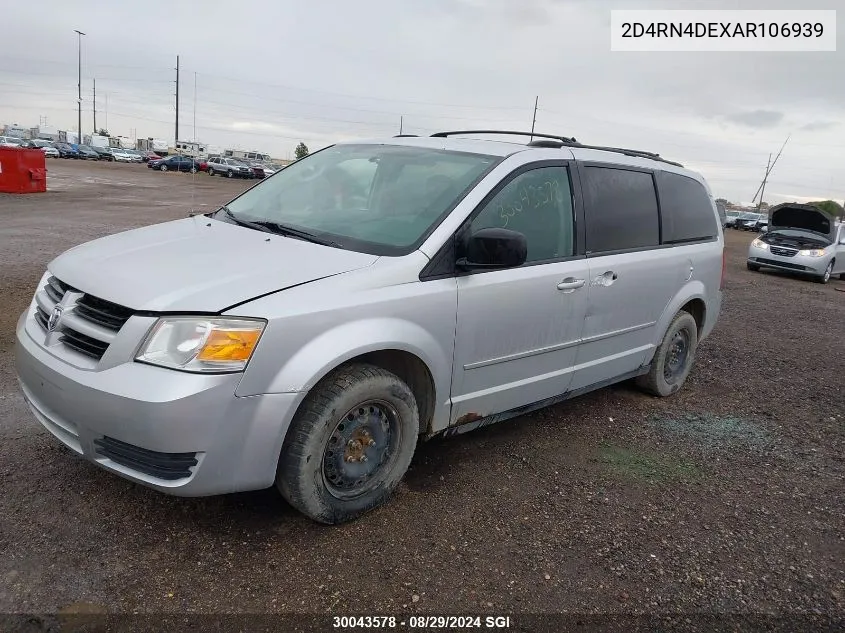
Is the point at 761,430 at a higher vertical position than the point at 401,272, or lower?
lower

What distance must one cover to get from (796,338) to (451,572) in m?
7.50

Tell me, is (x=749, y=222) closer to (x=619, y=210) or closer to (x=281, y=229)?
(x=619, y=210)

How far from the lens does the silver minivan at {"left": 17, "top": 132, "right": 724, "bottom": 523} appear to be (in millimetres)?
2648

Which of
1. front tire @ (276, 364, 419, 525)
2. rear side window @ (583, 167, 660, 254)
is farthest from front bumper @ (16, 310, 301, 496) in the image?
rear side window @ (583, 167, 660, 254)

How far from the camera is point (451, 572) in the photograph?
114 inches

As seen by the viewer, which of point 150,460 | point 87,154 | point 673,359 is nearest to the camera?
point 150,460

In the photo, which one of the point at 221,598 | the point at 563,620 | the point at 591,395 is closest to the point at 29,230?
the point at 591,395

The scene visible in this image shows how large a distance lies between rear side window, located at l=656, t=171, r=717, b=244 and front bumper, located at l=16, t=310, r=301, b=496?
3510 millimetres

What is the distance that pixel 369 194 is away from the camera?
3.82 m

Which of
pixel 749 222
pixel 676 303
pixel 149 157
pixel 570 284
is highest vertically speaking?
pixel 149 157

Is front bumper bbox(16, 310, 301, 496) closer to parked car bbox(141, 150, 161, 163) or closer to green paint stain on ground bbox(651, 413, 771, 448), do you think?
green paint stain on ground bbox(651, 413, 771, 448)

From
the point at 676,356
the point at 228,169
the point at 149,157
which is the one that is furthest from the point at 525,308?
the point at 149,157

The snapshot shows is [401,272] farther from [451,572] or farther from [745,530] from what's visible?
[745,530]

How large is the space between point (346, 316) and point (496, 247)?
81 centimetres
